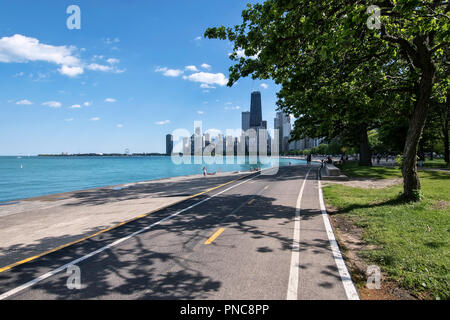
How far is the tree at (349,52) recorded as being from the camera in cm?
684

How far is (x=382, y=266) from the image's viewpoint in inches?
207

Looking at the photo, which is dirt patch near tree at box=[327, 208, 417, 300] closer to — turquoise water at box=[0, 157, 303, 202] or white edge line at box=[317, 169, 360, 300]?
white edge line at box=[317, 169, 360, 300]

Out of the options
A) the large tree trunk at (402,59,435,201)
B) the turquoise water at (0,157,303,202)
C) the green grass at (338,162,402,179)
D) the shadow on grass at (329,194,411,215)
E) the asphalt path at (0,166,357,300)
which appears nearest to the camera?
the asphalt path at (0,166,357,300)

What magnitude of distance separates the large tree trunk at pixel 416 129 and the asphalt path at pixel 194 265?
15.4 feet

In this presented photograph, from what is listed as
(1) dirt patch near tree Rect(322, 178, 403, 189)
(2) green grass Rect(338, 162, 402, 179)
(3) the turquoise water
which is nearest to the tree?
(1) dirt patch near tree Rect(322, 178, 403, 189)

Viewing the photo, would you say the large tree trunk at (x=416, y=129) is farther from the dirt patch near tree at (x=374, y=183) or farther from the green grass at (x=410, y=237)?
the dirt patch near tree at (x=374, y=183)

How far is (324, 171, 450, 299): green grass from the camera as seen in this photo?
4.62 metres

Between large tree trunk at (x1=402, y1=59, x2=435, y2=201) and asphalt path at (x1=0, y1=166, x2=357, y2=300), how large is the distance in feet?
15.4

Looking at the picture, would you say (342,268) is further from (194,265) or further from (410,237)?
(194,265)

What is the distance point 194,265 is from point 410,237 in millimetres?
6137

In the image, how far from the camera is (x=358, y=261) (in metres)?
5.66

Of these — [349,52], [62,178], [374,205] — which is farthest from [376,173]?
[62,178]

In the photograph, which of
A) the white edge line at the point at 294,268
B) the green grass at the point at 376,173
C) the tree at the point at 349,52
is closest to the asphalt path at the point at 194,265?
the white edge line at the point at 294,268

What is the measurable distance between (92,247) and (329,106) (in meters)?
12.4
